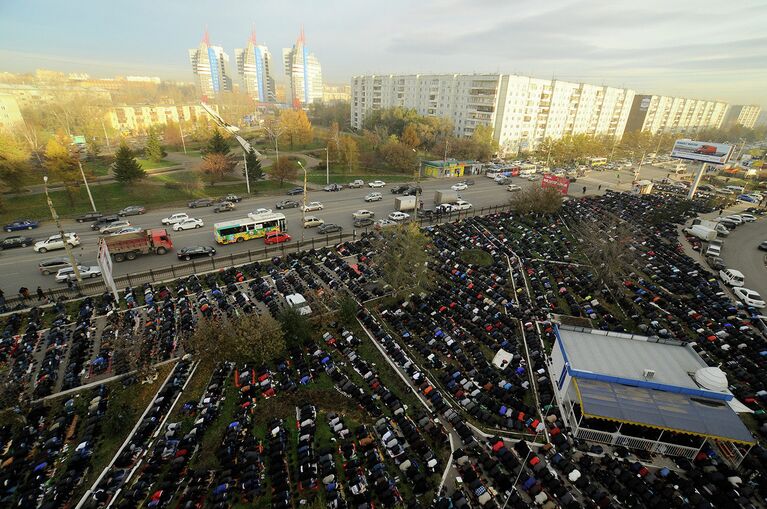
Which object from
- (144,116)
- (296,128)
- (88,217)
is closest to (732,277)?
(88,217)

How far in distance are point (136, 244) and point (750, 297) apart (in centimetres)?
5847

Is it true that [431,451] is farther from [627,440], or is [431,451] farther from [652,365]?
[652,365]

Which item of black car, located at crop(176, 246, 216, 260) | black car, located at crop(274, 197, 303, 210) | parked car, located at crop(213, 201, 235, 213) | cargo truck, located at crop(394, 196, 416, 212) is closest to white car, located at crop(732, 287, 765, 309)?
cargo truck, located at crop(394, 196, 416, 212)

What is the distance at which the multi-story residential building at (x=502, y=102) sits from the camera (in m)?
97.0

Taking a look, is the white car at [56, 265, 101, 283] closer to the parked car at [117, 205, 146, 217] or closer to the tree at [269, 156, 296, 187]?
the parked car at [117, 205, 146, 217]

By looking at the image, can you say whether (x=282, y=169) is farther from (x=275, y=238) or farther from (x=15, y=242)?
(x=15, y=242)

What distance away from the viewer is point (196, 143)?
100 m

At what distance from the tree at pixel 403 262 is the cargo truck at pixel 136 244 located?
22646 millimetres

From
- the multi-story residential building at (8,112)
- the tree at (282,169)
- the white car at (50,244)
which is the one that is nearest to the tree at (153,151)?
the tree at (282,169)

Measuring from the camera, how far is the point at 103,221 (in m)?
43.8

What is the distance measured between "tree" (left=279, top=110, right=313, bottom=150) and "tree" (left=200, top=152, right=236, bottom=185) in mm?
35910

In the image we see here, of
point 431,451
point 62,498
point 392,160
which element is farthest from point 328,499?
point 392,160

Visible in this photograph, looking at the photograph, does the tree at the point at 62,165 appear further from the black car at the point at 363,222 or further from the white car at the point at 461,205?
the white car at the point at 461,205

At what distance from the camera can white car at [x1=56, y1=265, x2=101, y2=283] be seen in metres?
30.7
